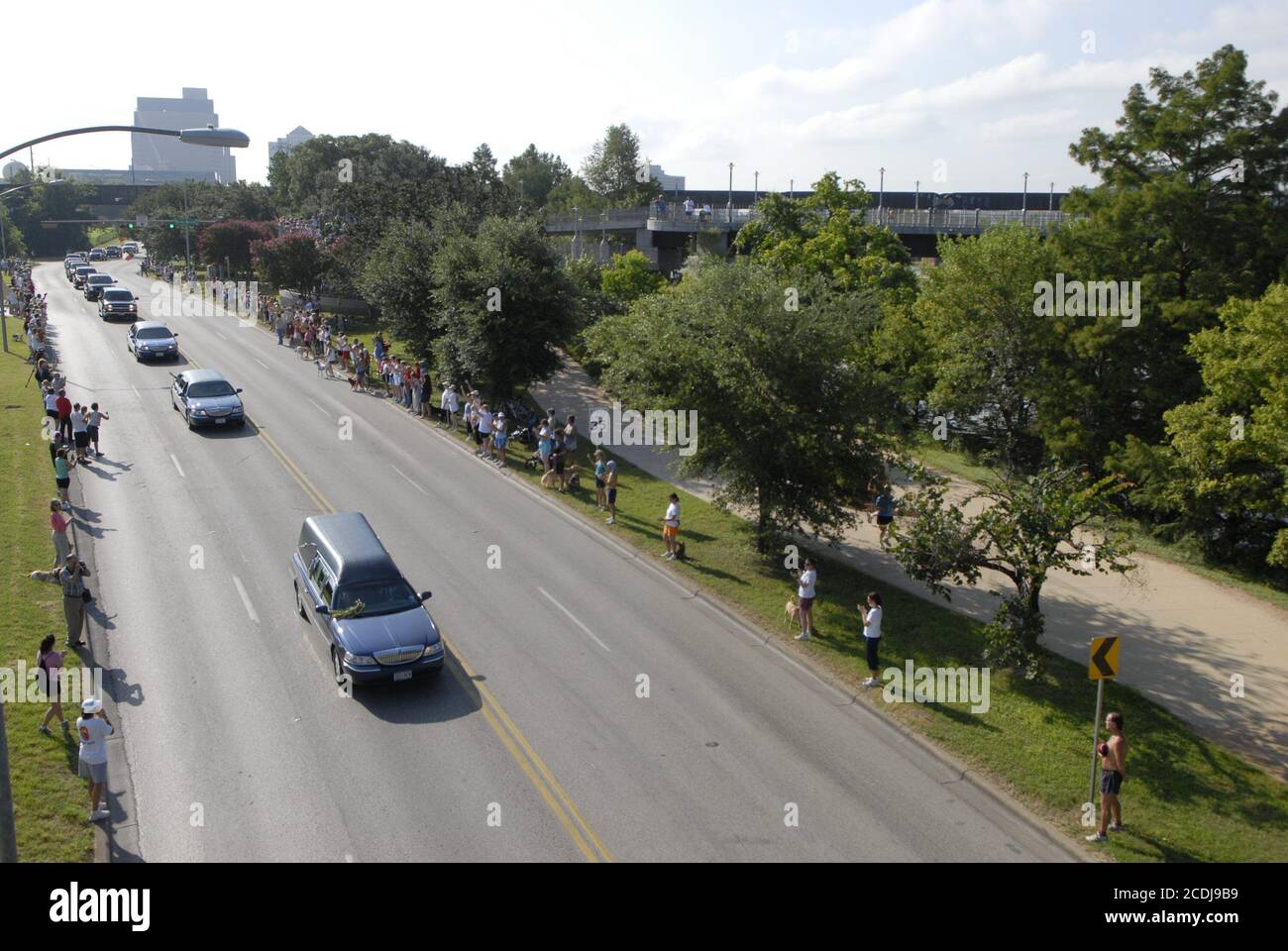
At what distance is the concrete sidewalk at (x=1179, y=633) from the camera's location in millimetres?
15047

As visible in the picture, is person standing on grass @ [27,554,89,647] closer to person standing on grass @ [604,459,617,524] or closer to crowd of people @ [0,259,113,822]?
crowd of people @ [0,259,113,822]

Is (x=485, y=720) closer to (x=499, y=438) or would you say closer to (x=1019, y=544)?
(x=1019, y=544)

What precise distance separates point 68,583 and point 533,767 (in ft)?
25.3

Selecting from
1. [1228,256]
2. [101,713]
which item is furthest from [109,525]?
[1228,256]

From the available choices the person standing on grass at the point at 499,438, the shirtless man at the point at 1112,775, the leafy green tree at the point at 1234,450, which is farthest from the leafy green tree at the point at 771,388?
the shirtless man at the point at 1112,775

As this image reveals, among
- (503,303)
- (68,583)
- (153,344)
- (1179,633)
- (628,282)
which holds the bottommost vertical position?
(1179,633)

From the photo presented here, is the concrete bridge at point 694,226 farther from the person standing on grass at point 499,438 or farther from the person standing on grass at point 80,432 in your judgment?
the person standing on grass at point 80,432

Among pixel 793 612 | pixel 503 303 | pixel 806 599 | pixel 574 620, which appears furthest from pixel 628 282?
pixel 806 599

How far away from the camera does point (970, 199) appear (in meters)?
97.6

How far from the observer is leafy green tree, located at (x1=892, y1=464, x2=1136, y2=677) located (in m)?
15.4

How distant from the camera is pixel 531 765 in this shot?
13016 mm

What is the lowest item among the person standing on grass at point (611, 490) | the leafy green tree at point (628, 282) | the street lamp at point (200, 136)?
the person standing on grass at point (611, 490)

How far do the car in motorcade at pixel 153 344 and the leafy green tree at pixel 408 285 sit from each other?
946cm

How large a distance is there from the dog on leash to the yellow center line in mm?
5689
